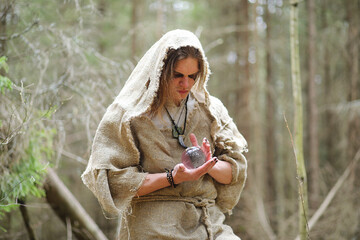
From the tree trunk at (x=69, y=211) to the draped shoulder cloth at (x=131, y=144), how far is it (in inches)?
89.0

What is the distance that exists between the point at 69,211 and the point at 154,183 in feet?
8.62

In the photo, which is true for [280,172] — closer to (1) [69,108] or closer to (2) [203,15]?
(2) [203,15]

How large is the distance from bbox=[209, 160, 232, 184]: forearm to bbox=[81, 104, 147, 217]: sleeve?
442 mm

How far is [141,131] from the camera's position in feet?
7.68

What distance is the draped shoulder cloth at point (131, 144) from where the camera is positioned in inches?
87.4

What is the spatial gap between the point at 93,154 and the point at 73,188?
7.00 metres

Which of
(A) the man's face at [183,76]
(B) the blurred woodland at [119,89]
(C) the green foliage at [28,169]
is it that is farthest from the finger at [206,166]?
(C) the green foliage at [28,169]

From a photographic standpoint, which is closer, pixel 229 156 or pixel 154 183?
pixel 154 183

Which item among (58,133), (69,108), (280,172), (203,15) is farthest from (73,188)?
(280,172)

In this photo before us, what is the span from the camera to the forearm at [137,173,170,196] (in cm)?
220

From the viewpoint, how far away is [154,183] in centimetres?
221

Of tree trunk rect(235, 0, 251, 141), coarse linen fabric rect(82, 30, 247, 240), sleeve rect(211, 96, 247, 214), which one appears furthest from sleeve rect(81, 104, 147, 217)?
tree trunk rect(235, 0, 251, 141)

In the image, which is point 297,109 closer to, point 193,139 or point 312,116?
point 193,139

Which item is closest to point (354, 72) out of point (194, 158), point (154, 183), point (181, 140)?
point (181, 140)
